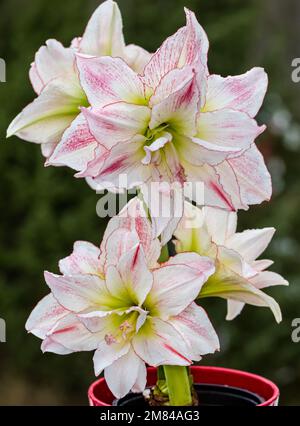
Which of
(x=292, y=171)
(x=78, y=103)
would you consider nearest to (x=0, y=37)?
(x=292, y=171)

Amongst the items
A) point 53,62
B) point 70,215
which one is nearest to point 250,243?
point 53,62

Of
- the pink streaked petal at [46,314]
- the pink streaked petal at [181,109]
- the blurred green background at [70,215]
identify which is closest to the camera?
the pink streaked petal at [181,109]

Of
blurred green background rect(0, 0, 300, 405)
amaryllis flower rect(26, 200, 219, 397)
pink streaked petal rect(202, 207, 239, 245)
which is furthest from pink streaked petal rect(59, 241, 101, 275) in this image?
Result: blurred green background rect(0, 0, 300, 405)

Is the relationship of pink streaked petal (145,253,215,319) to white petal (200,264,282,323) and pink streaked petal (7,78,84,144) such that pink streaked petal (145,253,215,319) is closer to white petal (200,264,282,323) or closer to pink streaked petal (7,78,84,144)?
white petal (200,264,282,323)

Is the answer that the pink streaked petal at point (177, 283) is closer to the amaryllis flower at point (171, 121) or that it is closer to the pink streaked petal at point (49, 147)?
the amaryllis flower at point (171, 121)

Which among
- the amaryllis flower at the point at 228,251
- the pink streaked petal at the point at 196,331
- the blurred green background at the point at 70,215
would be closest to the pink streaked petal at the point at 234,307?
the amaryllis flower at the point at 228,251

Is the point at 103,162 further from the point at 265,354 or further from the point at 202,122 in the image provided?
the point at 265,354
